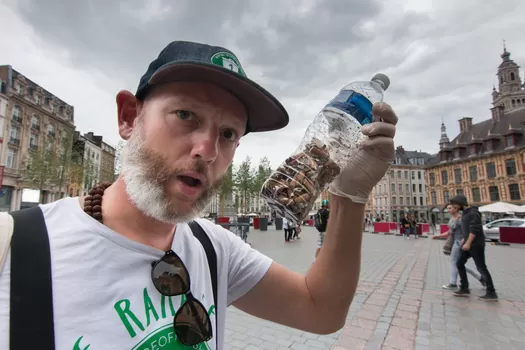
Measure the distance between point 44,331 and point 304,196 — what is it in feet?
3.91

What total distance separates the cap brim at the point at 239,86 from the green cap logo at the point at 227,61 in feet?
0.13

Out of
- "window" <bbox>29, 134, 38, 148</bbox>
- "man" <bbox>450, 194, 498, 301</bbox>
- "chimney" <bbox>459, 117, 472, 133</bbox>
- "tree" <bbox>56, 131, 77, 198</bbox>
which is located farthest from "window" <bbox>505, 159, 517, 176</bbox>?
"window" <bbox>29, 134, 38, 148</bbox>

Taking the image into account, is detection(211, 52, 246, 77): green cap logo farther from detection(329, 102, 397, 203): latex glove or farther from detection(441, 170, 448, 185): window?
detection(441, 170, 448, 185): window

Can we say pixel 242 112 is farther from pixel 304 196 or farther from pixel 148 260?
pixel 148 260

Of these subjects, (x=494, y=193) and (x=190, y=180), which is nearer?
(x=190, y=180)

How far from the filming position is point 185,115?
1110 mm

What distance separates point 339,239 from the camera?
1.34 metres

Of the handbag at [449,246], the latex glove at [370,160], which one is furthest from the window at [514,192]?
the latex glove at [370,160]

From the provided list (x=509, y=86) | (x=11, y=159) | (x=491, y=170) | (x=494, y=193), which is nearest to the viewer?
(x=11, y=159)

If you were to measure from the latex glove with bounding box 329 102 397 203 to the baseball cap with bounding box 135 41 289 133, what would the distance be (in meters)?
0.46

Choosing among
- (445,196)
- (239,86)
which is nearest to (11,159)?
(239,86)

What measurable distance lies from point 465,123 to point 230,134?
59.9 m

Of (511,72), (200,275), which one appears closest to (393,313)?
(200,275)

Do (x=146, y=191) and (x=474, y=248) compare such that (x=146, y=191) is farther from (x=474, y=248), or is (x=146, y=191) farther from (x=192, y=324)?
(x=474, y=248)
